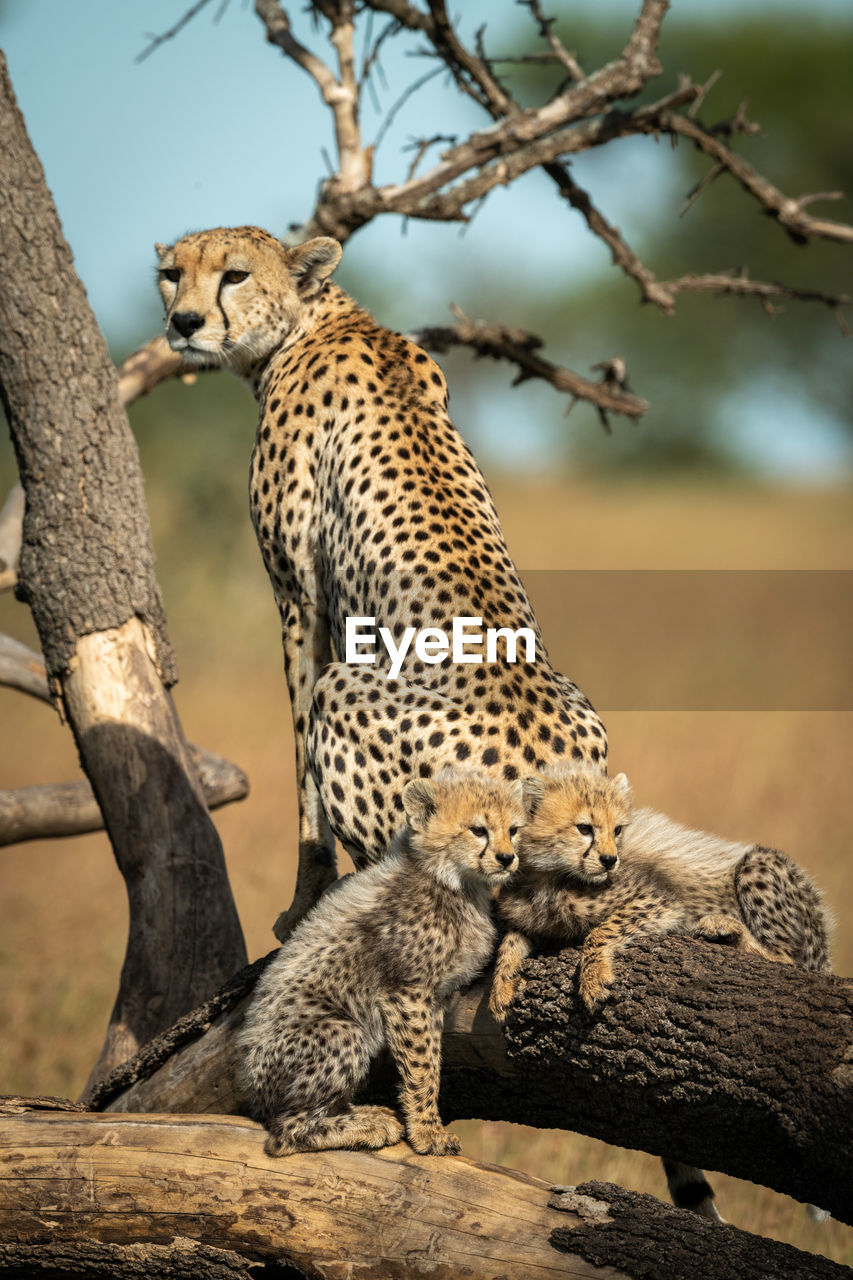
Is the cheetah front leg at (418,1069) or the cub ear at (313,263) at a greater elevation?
the cub ear at (313,263)

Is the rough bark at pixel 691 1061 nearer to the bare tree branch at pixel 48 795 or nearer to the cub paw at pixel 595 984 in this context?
the cub paw at pixel 595 984

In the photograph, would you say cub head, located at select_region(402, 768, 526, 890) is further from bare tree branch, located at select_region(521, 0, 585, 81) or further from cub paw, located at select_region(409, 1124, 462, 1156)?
bare tree branch, located at select_region(521, 0, 585, 81)

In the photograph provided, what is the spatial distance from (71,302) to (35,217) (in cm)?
32

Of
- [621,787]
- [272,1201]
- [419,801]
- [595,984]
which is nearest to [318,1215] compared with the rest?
Result: [272,1201]

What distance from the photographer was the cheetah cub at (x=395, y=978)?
2.82 m

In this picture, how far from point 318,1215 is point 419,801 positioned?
34.0 inches

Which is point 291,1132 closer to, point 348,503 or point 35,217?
point 348,503

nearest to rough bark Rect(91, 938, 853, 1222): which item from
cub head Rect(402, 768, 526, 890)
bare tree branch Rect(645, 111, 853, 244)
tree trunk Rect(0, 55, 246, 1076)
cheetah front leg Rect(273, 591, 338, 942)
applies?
cub head Rect(402, 768, 526, 890)

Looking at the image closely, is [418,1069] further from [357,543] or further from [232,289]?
[232,289]

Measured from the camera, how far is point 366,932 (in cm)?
293

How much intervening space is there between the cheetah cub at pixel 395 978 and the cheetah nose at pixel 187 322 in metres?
1.83

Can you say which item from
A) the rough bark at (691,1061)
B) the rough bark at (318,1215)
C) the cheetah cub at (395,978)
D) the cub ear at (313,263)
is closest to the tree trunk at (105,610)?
the cub ear at (313,263)

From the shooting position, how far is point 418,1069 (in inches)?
110

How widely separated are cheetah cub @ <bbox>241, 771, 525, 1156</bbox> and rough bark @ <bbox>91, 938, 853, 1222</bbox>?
0.16m
